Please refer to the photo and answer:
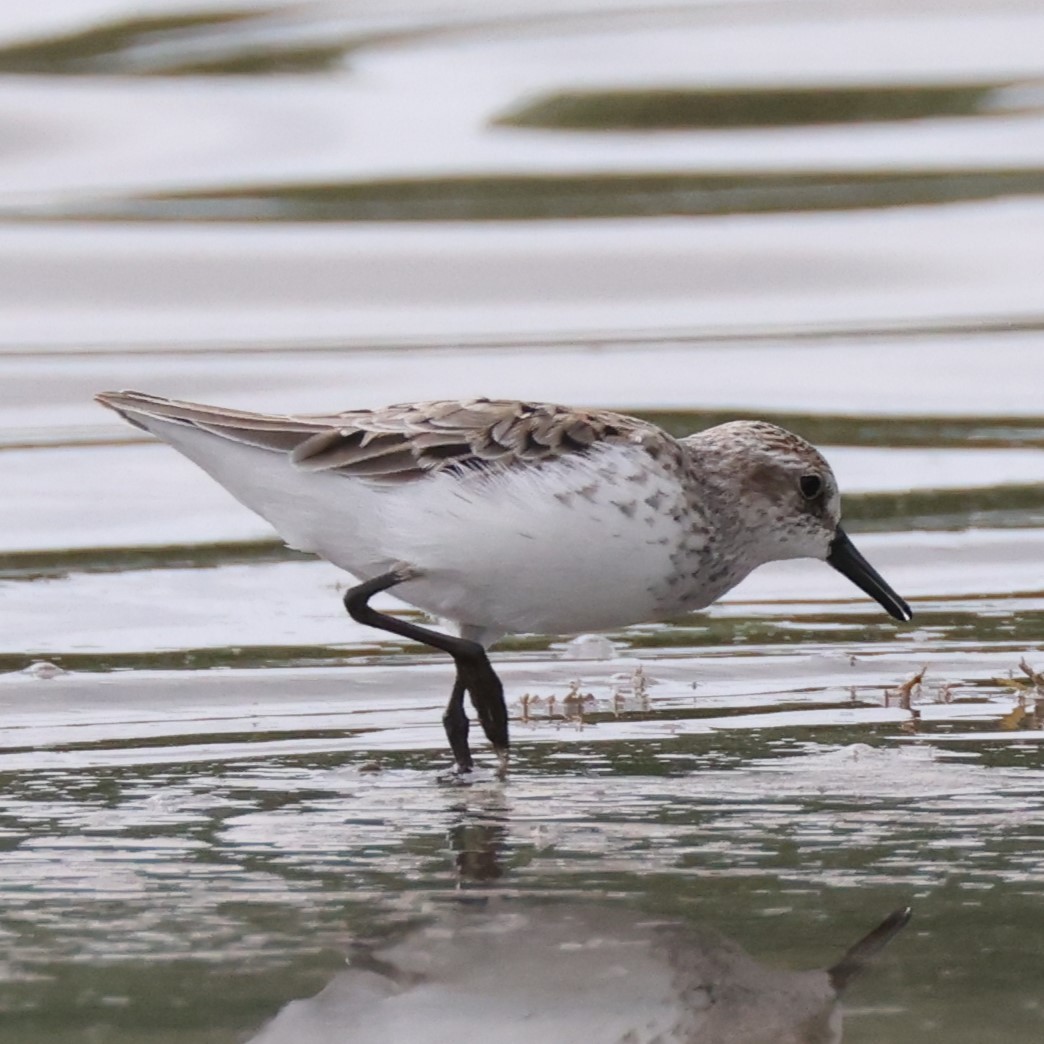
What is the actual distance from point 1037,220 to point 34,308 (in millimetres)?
5567

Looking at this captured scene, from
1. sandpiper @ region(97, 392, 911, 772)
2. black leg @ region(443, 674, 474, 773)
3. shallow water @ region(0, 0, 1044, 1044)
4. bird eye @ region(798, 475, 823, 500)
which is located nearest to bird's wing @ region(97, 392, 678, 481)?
sandpiper @ region(97, 392, 911, 772)

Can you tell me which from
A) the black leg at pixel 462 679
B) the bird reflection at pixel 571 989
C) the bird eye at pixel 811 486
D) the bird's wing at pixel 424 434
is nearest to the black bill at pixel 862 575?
the bird eye at pixel 811 486

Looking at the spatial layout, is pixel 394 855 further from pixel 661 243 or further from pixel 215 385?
pixel 661 243

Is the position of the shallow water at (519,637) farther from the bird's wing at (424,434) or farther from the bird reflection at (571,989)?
the bird's wing at (424,434)

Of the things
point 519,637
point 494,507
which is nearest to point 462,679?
point 494,507

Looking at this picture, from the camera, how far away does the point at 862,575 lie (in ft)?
21.6

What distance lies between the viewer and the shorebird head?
6.09m

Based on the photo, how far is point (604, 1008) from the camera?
3801 mm

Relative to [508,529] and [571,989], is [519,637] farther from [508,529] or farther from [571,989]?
[571,989]

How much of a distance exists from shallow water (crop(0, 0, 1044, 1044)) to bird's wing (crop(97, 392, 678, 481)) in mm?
718

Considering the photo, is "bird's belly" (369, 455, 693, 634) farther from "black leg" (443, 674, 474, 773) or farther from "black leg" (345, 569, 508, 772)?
"black leg" (443, 674, 474, 773)

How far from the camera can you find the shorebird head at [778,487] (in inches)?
240

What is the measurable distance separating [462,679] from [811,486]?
1.09 meters

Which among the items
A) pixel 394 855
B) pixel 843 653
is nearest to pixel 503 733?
pixel 394 855
